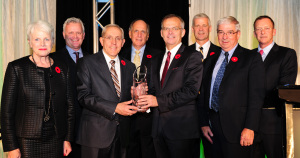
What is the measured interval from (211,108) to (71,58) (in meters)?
1.72

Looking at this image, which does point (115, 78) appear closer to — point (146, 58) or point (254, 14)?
point (146, 58)

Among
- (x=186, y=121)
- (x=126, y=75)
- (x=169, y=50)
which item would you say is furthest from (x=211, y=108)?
(x=126, y=75)

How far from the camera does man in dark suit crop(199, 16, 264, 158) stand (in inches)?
98.7

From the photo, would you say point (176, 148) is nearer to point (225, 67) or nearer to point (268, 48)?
point (225, 67)

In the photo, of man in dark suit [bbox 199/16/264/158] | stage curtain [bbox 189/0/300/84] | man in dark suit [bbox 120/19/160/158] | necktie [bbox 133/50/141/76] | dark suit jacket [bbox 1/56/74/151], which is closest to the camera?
dark suit jacket [bbox 1/56/74/151]

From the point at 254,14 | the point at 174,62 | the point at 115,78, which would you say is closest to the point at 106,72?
the point at 115,78

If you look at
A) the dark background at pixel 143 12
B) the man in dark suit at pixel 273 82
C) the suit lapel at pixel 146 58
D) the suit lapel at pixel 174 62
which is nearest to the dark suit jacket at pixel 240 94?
the man in dark suit at pixel 273 82

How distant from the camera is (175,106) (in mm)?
2605

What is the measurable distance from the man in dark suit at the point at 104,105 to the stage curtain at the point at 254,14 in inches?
108

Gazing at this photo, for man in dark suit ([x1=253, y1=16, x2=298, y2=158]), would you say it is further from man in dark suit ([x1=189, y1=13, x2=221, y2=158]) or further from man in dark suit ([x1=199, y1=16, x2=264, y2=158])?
man in dark suit ([x1=189, y1=13, x2=221, y2=158])

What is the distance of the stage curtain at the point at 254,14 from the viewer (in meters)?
5.11

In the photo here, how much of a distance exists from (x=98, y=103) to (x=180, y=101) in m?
0.72

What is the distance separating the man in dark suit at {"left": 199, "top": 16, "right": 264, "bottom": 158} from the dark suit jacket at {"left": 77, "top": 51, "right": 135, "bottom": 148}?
837 millimetres

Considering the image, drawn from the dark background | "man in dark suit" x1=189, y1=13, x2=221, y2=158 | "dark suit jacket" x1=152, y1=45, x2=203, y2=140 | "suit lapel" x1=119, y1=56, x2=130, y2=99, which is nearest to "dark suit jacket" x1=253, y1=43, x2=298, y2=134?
"dark suit jacket" x1=152, y1=45, x2=203, y2=140
